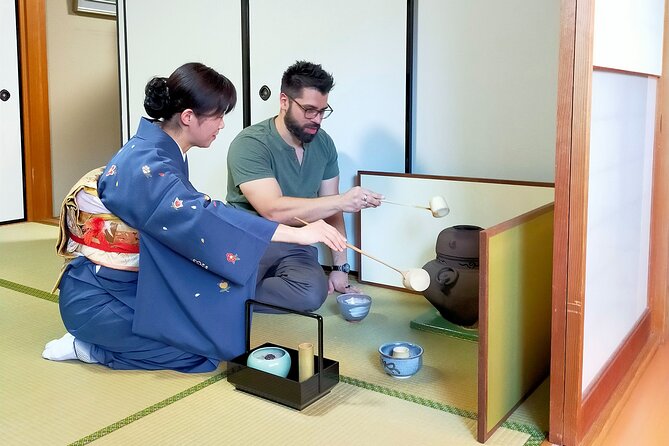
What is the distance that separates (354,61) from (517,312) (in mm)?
1955

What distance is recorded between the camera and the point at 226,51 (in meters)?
4.32

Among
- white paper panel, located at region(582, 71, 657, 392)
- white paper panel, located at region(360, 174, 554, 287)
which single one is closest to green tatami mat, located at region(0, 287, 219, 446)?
white paper panel, located at region(582, 71, 657, 392)

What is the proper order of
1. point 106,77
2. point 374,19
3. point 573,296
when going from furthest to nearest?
point 106,77, point 374,19, point 573,296

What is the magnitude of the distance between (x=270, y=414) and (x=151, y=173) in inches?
33.1

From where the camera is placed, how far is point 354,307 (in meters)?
2.96

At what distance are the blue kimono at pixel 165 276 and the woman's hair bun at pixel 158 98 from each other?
0.06m

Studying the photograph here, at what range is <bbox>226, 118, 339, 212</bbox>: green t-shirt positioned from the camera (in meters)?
3.15

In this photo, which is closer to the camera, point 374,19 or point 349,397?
point 349,397

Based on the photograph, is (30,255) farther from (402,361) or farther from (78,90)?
(402,361)

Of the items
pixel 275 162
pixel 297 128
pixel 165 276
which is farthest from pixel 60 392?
pixel 297 128

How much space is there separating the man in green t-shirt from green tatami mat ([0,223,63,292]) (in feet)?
3.93

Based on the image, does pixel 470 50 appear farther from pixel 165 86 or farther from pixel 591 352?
pixel 591 352

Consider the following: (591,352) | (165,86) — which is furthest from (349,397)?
(165,86)

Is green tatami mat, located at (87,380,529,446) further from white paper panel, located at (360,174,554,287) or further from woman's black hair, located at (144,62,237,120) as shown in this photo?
white paper panel, located at (360,174,554,287)
